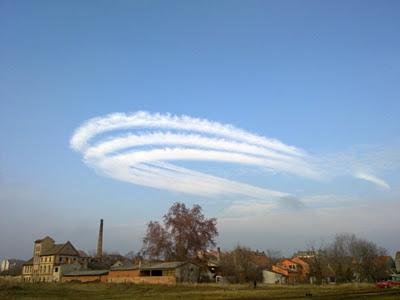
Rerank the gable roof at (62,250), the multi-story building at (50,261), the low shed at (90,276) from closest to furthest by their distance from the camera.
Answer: the low shed at (90,276), the multi-story building at (50,261), the gable roof at (62,250)

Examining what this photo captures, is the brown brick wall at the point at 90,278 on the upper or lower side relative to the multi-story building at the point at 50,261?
lower

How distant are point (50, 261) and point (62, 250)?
4547 mm

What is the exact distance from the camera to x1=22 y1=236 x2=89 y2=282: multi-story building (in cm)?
10775

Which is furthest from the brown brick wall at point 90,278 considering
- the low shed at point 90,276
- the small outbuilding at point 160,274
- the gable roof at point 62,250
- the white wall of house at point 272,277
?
the white wall of house at point 272,277

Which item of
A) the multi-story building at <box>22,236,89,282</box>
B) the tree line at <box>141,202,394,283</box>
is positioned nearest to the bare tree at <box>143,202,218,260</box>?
the tree line at <box>141,202,394,283</box>

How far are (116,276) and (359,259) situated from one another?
64.5 metres

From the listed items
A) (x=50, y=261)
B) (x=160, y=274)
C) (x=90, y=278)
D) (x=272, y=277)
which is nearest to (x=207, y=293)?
(x=160, y=274)

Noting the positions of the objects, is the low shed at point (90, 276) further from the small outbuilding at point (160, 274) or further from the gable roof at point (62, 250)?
the gable roof at point (62, 250)

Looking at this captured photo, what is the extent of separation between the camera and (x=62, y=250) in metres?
111

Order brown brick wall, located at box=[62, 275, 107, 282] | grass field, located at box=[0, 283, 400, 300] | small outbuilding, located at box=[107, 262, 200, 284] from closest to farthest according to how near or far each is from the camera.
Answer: grass field, located at box=[0, 283, 400, 300] → small outbuilding, located at box=[107, 262, 200, 284] → brown brick wall, located at box=[62, 275, 107, 282]

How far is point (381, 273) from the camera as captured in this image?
10100 cm

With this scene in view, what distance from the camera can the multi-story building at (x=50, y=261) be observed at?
107750 mm

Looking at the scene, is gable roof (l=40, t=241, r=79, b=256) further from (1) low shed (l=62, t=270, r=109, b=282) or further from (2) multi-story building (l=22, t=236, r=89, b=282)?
(1) low shed (l=62, t=270, r=109, b=282)

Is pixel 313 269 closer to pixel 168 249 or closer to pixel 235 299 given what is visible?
pixel 168 249
